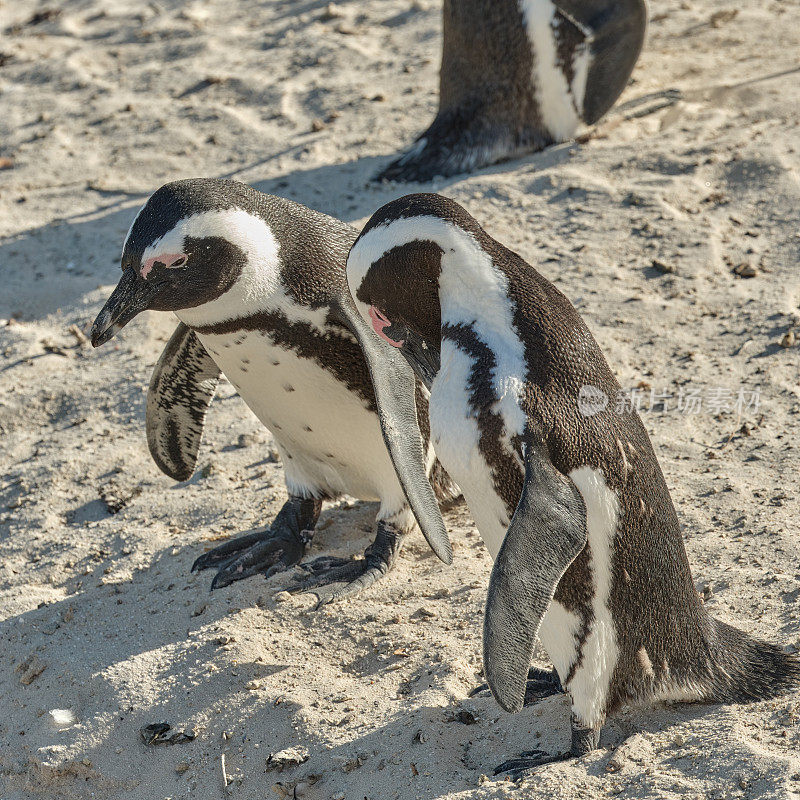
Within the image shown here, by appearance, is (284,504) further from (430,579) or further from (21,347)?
(21,347)

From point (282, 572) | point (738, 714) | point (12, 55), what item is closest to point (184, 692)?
point (282, 572)

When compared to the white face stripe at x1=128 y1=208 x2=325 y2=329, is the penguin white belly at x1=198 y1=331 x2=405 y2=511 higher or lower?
lower

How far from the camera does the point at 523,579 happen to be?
6.55 feet

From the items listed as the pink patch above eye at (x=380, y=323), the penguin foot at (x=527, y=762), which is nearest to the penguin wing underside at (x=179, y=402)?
the pink patch above eye at (x=380, y=323)

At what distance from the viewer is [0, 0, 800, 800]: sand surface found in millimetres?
2438

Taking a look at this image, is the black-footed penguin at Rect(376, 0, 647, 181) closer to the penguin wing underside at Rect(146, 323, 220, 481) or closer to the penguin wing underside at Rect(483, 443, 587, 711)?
the penguin wing underside at Rect(146, 323, 220, 481)

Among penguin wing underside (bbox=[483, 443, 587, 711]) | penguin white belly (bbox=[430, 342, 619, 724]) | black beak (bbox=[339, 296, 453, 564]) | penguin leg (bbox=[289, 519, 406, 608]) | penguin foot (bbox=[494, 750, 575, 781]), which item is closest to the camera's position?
penguin wing underside (bbox=[483, 443, 587, 711])

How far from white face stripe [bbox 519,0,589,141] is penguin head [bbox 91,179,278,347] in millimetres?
2652

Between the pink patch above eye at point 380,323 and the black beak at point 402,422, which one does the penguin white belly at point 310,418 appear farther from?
the pink patch above eye at point 380,323

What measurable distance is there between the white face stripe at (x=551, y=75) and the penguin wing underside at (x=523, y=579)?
3430mm

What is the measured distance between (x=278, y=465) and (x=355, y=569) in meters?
0.66

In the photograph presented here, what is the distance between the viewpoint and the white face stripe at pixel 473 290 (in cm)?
214

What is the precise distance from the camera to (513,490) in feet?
6.96

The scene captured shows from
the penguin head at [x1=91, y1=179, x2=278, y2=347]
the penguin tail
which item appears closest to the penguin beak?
the penguin head at [x1=91, y1=179, x2=278, y2=347]
